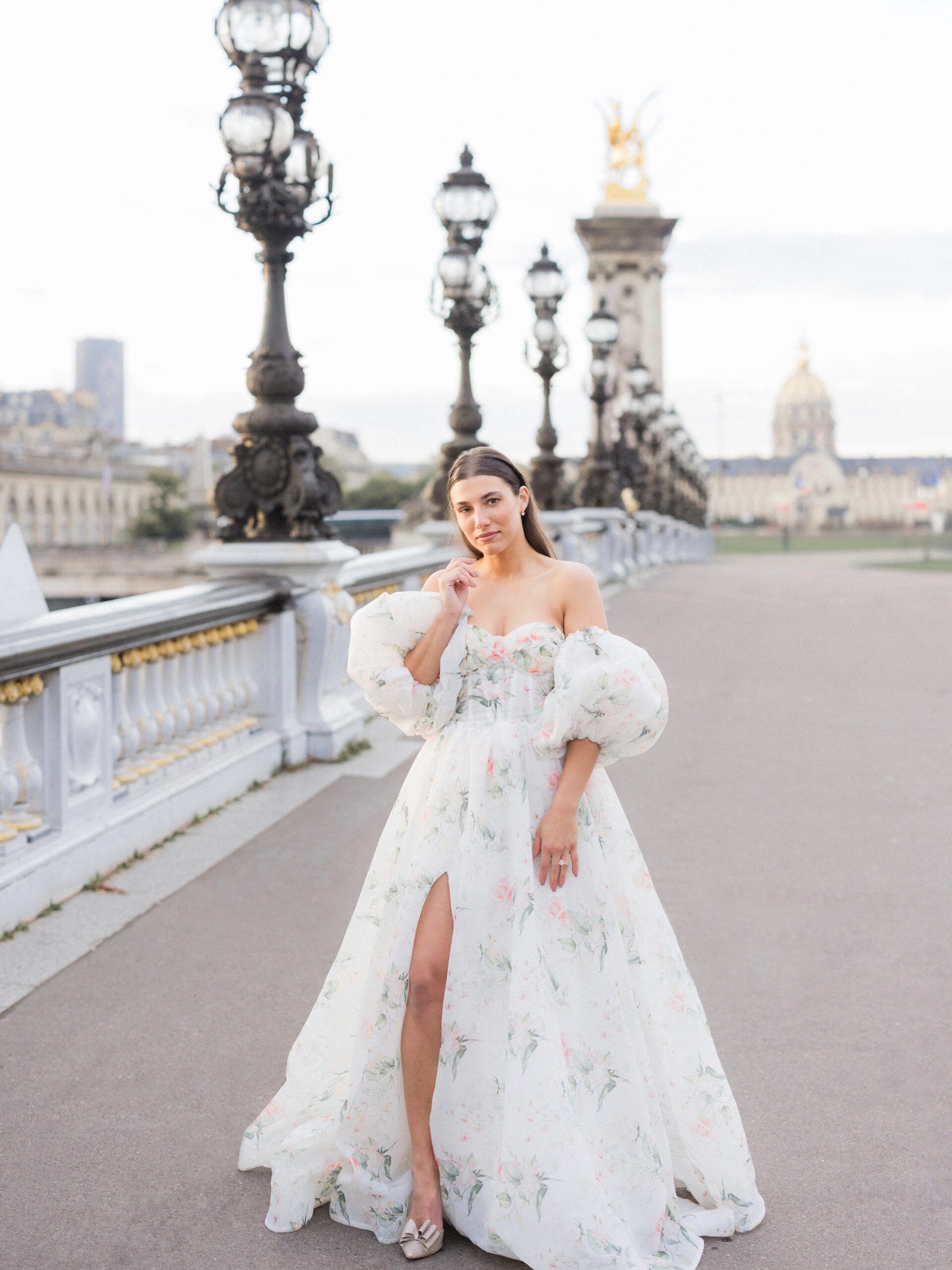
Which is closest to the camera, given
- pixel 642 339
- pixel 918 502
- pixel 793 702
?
pixel 793 702

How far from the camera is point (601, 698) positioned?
3240mm

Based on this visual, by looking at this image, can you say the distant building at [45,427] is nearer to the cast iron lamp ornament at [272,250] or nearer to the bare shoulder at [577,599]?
the cast iron lamp ornament at [272,250]

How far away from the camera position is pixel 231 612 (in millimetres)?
7641

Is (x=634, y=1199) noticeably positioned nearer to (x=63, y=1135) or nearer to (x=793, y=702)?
(x=63, y=1135)

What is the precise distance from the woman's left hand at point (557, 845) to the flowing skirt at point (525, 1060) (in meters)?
0.04

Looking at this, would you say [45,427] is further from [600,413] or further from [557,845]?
[557,845]

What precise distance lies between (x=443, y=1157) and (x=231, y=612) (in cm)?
478

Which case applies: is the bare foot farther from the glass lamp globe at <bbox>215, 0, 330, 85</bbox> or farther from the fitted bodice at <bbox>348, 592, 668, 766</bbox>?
the glass lamp globe at <bbox>215, 0, 330, 85</bbox>

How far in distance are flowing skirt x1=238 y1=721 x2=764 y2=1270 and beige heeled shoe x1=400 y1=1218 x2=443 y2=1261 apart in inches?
2.6

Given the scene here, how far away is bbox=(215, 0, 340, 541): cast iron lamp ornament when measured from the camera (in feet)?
27.5

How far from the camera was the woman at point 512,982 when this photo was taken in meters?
3.14

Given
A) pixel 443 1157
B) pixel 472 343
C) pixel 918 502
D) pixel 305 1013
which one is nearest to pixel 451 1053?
pixel 443 1157

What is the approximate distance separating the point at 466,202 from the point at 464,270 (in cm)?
75

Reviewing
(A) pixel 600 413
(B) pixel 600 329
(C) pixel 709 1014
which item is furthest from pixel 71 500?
(C) pixel 709 1014
